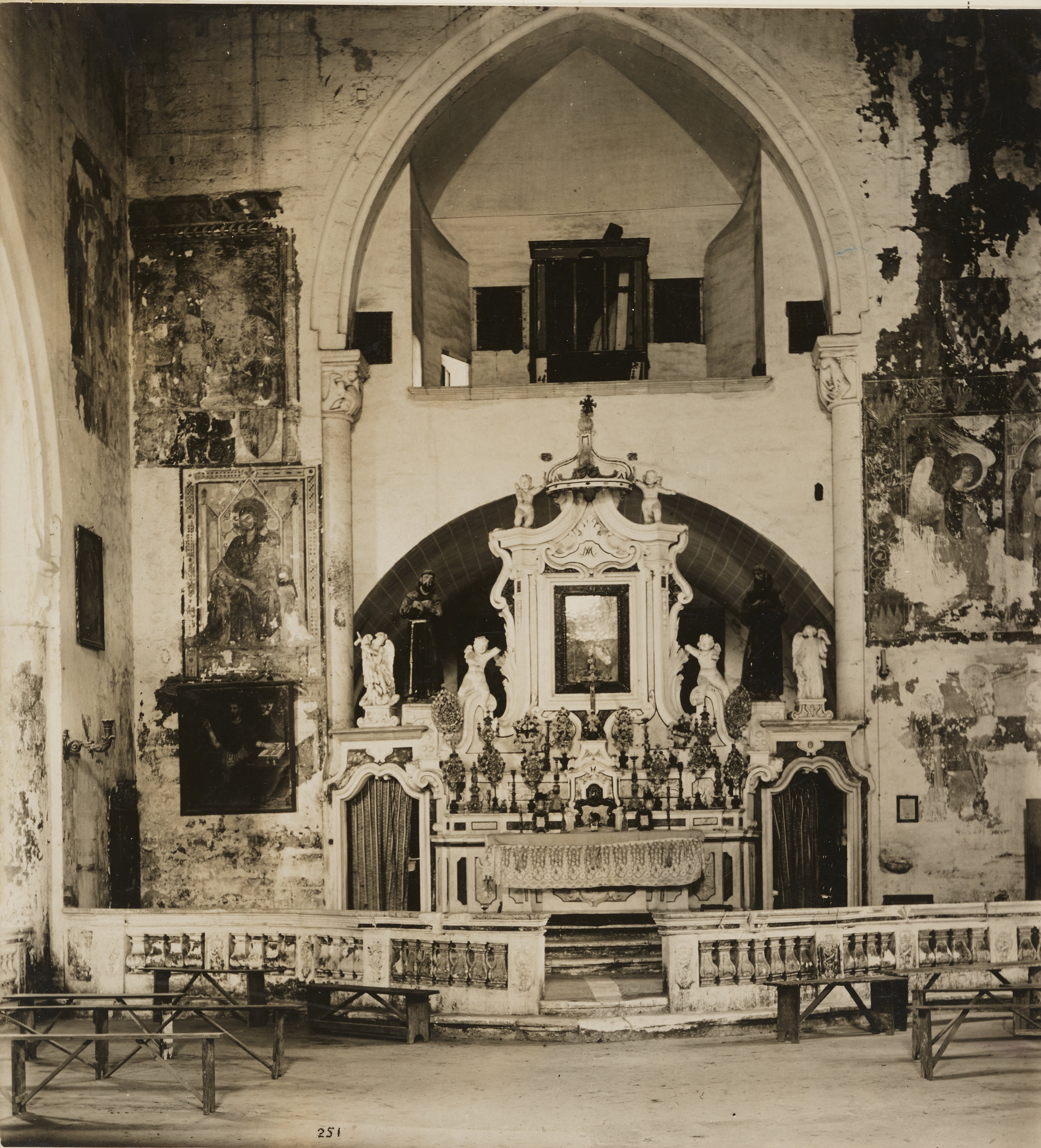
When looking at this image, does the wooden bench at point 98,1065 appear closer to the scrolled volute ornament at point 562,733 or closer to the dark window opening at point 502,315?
the scrolled volute ornament at point 562,733

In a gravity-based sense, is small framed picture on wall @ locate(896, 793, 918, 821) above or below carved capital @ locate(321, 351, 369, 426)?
below

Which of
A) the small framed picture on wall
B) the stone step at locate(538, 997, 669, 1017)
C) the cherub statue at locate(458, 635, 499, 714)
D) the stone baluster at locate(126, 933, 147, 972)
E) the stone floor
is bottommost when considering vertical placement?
the stone floor

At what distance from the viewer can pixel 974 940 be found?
10.9 meters

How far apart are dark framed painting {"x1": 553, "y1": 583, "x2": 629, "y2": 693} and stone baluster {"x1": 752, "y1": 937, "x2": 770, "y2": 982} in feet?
12.9

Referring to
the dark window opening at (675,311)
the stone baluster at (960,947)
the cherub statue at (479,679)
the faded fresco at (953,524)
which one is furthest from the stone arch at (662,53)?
the stone baluster at (960,947)

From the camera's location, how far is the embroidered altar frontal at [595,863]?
1278 centimetres

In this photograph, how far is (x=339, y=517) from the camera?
14.7 m

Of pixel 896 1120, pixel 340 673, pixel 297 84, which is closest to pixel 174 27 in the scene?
pixel 297 84

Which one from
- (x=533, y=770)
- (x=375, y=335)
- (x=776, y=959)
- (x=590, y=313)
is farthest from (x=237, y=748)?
(x=776, y=959)

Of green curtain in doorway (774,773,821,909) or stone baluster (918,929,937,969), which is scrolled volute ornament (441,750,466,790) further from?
stone baluster (918,929,937,969)

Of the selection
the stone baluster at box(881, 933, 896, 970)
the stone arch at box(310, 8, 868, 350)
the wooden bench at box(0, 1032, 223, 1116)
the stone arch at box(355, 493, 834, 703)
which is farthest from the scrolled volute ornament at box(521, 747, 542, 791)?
the wooden bench at box(0, 1032, 223, 1116)

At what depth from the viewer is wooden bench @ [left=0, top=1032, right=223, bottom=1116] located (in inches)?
354

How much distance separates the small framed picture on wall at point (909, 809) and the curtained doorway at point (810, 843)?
1.95 ft

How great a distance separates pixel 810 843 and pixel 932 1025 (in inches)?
162
